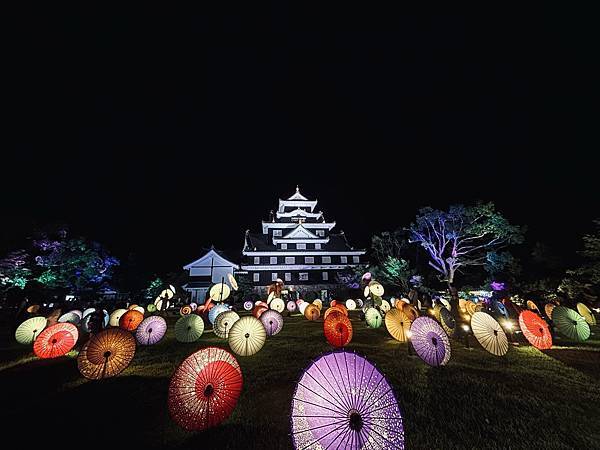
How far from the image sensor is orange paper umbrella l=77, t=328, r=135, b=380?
6004mm

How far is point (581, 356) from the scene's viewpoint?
7.64 meters

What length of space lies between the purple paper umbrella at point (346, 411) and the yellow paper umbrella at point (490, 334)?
5.88m

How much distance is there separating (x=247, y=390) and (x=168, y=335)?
8.56 m

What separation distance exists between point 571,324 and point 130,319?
56.1 ft

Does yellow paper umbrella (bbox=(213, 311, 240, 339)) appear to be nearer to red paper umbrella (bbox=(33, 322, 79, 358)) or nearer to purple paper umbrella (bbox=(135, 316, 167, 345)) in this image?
purple paper umbrella (bbox=(135, 316, 167, 345))

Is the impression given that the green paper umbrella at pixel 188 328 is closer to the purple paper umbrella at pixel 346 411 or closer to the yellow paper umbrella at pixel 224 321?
the yellow paper umbrella at pixel 224 321

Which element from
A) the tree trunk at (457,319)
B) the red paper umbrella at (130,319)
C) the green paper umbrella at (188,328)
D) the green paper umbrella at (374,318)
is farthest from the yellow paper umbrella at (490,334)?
the red paper umbrella at (130,319)

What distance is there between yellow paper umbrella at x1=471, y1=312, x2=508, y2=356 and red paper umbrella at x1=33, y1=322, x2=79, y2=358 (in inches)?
491

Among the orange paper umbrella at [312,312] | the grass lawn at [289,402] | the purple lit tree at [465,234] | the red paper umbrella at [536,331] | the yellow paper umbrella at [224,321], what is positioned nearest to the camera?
the grass lawn at [289,402]

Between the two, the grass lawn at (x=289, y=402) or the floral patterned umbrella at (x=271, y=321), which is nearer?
the grass lawn at (x=289, y=402)

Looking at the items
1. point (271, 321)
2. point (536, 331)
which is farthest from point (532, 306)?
point (271, 321)

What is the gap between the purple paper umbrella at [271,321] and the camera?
10883 millimetres

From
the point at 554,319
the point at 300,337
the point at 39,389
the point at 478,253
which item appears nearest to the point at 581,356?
the point at 554,319

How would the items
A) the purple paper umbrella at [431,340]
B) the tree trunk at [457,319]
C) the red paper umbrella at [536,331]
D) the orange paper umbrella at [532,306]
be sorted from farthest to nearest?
the orange paper umbrella at [532,306], the tree trunk at [457,319], the red paper umbrella at [536,331], the purple paper umbrella at [431,340]
